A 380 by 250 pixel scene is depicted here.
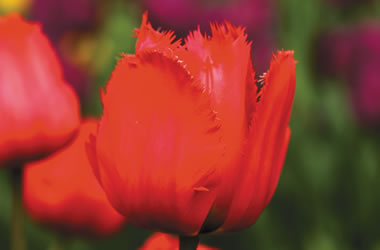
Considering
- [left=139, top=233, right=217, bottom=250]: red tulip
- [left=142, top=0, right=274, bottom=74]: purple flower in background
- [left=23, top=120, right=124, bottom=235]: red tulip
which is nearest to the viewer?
[left=139, top=233, right=217, bottom=250]: red tulip

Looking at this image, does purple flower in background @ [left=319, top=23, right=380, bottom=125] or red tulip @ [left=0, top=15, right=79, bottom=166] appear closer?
red tulip @ [left=0, top=15, right=79, bottom=166]

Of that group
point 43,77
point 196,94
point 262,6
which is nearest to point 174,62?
point 196,94

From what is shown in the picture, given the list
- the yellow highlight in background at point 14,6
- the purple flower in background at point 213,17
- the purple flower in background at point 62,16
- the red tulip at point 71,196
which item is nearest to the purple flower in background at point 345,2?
the purple flower in background at point 213,17

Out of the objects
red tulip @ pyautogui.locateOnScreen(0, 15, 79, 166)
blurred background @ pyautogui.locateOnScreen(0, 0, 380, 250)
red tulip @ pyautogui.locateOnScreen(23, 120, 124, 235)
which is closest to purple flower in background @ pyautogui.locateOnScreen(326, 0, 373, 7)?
blurred background @ pyautogui.locateOnScreen(0, 0, 380, 250)

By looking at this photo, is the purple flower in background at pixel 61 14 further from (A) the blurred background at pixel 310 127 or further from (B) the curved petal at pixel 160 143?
(B) the curved petal at pixel 160 143

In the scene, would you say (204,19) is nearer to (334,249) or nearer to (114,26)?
(114,26)

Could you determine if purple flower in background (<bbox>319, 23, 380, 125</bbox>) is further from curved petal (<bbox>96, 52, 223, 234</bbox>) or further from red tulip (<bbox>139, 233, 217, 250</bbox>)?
curved petal (<bbox>96, 52, 223, 234</bbox>)

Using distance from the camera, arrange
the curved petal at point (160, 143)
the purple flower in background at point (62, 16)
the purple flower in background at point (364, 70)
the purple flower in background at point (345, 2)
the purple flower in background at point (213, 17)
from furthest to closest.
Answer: the purple flower in background at point (345, 2), the purple flower in background at point (62, 16), the purple flower in background at point (213, 17), the purple flower in background at point (364, 70), the curved petal at point (160, 143)

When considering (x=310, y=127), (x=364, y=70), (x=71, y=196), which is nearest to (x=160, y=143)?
(x=71, y=196)
